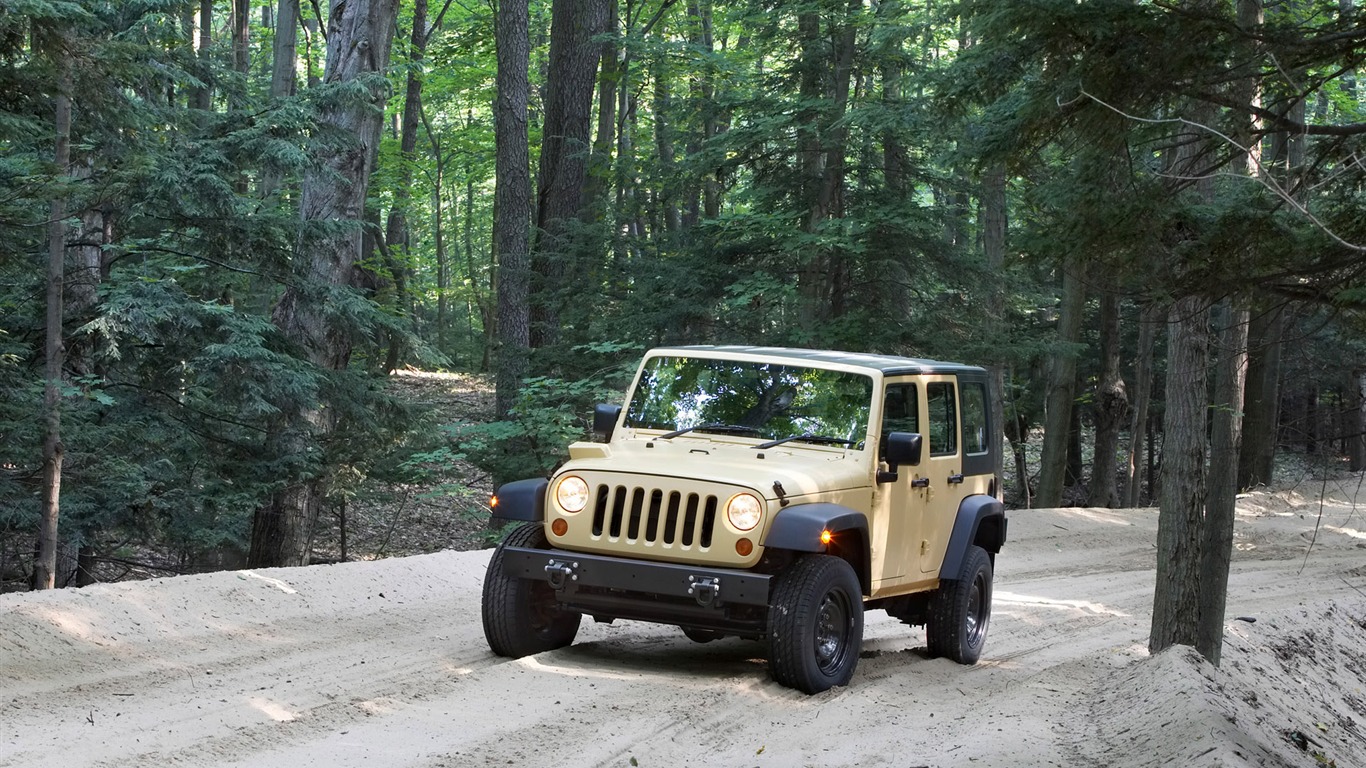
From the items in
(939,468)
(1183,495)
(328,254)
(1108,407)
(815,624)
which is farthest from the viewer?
(1108,407)

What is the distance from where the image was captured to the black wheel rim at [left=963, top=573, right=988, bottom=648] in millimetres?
9641

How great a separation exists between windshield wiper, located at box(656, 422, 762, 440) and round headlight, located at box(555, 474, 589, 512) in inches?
41.2

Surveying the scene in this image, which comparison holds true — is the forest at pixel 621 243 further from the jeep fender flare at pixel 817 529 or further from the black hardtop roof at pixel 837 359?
the jeep fender flare at pixel 817 529

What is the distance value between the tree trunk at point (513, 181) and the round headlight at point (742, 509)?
42.2ft

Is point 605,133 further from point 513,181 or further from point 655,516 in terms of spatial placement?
point 655,516

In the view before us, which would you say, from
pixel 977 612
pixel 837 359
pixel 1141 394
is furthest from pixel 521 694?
pixel 1141 394

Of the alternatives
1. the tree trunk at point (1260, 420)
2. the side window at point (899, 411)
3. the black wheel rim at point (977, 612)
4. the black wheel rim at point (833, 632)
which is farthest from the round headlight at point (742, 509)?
the tree trunk at point (1260, 420)

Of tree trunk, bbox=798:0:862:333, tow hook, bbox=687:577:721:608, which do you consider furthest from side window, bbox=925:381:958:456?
tree trunk, bbox=798:0:862:333

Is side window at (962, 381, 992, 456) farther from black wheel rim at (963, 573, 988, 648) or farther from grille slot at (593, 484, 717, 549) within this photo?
grille slot at (593, 484, 717, 549)

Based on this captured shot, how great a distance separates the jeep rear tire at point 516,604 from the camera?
7.82m

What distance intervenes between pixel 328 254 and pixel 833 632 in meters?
7.52

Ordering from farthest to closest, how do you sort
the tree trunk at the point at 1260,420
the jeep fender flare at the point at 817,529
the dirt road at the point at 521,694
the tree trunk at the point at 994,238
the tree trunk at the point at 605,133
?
the tree trunk at the point at 1260,420, the tree trunk at the point at 605,133, the tree trunk at the point at 994,238, the jeep fender flare at the point at 817,529, the dirt road at the point at 521,694

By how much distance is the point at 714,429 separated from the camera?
858 centimetres

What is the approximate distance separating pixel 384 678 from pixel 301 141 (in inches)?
256
